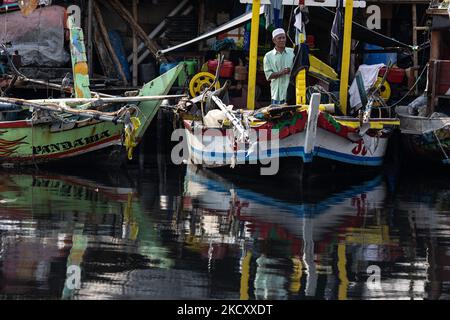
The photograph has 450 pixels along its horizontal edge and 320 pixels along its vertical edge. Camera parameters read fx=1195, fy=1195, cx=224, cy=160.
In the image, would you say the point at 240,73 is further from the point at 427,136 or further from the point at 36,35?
the point at 36,35

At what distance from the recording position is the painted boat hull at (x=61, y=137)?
19.7 m

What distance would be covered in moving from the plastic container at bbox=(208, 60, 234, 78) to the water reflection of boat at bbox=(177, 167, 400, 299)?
339 centimetres

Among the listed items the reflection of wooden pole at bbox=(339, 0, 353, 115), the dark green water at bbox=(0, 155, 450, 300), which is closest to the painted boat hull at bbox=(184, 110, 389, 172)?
the dark green water at bbox=(0, 155, 450, 300)

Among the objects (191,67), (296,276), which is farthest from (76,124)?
(296,276)

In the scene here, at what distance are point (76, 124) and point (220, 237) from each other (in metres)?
6.82

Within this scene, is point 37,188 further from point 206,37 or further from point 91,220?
point 206,37

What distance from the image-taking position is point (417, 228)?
14625 mm

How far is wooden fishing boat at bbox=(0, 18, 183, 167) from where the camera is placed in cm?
1933

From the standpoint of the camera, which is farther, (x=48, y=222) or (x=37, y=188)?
(x=37, y=188)

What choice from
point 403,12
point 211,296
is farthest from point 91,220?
point 403,12

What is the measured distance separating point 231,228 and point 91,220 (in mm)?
1751

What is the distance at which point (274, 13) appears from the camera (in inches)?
768

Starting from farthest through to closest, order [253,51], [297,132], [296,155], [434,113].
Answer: [434,113]
[253,51]
[296,155]
[297,132]
